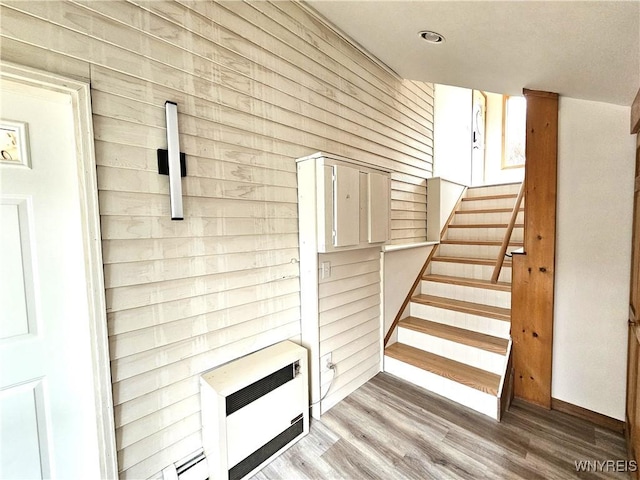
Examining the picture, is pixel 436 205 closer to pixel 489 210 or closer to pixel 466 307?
pixel 489 210

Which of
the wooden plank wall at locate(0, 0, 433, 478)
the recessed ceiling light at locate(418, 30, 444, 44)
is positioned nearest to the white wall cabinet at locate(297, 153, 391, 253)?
the wooden plank wall at locate(0, 0, 433, 478)

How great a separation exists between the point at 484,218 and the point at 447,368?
87.5 inches

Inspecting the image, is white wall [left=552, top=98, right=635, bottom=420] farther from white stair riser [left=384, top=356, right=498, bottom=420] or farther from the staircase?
white stair riser [left=384, top=356, right=498, bottom=420]

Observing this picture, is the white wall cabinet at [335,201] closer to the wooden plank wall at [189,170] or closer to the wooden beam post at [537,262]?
the wooden plank wall at [189,170]

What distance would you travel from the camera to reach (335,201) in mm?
1877

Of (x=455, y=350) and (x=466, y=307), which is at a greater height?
(x=466, y=307)

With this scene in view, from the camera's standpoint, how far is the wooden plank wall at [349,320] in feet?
6.91

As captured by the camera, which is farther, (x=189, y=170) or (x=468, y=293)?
(x=468, y=293)

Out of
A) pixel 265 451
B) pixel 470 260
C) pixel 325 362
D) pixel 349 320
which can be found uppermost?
pixel 470 260

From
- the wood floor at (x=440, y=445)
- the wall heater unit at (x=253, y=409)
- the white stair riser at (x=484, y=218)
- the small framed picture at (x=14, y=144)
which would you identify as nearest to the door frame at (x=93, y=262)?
the small framed picture at (x=14, y=144)

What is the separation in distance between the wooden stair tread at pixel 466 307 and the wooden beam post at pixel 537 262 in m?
0.24

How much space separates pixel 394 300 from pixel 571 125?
6.58 ft

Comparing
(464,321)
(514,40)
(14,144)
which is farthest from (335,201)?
(464,321)

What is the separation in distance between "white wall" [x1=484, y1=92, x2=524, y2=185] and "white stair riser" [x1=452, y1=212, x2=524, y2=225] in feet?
6.62
